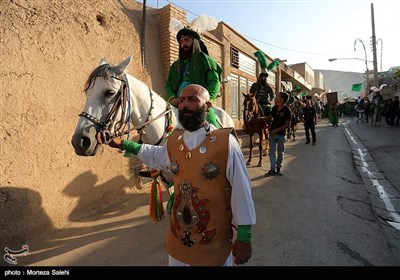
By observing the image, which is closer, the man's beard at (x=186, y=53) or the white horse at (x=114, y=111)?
the white horse at (x=114, y=111)

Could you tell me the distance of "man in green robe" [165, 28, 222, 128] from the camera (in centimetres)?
339

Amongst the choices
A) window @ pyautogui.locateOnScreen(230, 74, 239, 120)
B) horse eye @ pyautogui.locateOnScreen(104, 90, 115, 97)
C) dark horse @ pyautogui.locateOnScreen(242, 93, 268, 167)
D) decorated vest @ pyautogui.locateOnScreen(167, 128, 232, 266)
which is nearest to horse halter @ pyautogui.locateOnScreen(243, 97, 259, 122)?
dark horse @ pyautogui.locateOnScreen(242, 93, 268, 167)

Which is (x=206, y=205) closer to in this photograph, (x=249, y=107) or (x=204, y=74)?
(x=204, y=74)

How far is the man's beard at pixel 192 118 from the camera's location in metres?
1.84

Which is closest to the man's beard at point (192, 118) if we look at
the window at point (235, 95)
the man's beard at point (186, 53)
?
the man's beard at point (186, 53)

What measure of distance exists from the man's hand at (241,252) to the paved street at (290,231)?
5.15ft

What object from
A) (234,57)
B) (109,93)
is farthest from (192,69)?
(234,57)

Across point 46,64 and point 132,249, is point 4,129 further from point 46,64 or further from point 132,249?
point 132,249

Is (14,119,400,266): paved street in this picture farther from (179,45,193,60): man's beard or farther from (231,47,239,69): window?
(231,47,239,69): window

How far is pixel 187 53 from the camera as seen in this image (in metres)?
3.59

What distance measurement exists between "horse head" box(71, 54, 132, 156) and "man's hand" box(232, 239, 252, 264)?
1.43m

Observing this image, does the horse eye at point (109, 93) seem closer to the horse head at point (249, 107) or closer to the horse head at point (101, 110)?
the horse head at point (101, 110)
